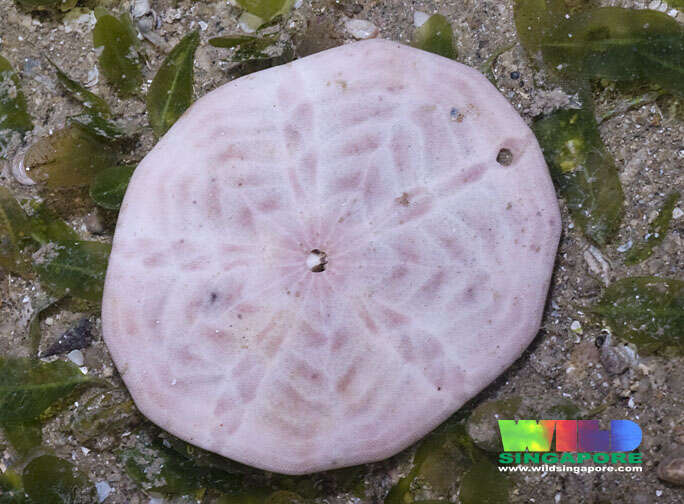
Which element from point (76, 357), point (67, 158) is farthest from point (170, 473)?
point (67, 158)

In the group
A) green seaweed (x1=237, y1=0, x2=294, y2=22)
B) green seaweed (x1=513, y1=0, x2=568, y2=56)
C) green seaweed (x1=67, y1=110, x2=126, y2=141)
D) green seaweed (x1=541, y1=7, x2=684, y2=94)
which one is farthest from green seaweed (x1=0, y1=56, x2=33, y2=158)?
green seaweed (x1=541, y1=7, x2=684, y2=94)

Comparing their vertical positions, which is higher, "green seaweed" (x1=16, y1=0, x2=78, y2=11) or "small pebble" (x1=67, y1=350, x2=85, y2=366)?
"green seaweed" (x1=16, y1=0, x2=78, y2=11)

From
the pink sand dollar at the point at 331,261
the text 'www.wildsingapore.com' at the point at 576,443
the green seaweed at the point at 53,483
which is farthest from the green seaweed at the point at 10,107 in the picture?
the text 'www.wildsingapore.com' at the point at 576,443

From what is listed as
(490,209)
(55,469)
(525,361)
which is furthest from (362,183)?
(55,469)

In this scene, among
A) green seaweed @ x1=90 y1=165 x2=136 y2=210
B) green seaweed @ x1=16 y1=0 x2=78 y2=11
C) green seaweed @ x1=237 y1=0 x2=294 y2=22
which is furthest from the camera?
green seaweed @ x1=16 y1=0 x2=78 y2=11

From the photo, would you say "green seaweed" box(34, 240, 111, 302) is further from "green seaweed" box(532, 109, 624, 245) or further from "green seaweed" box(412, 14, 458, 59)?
"green seaweed" box(532, 109, 624, 245)

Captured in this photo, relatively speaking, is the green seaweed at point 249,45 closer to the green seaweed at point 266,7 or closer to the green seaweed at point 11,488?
the green seaweed at point 266,7

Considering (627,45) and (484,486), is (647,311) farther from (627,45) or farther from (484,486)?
(627,45)

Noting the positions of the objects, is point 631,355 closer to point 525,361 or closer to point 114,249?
point 525,361
